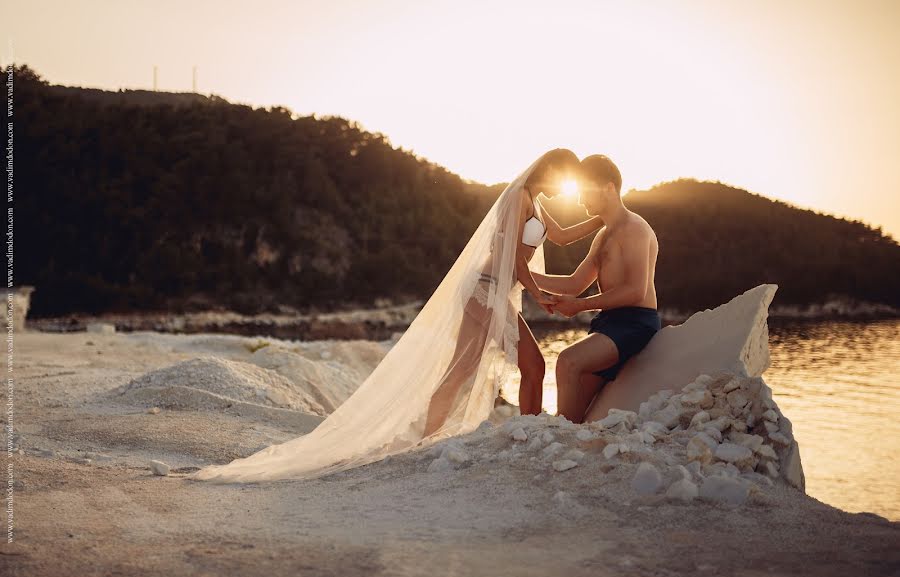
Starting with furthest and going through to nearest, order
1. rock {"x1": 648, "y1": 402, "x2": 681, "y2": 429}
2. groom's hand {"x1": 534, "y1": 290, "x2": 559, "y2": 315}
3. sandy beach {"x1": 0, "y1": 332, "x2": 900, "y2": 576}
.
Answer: groom's hand {"x1": 534, "y1": 290, "x2": 559, "y2": 315} → rock {"x1": 648, "y1": 402, "x2": 681, "y2": 429} → sandy beach {"x1": 0, "y1": 332, "x2": 900, "y2": 576}

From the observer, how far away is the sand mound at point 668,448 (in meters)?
4.01

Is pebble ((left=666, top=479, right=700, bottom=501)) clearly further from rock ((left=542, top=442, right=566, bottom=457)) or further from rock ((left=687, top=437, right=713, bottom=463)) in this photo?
rock ((left=542, top=442, right=566, bottom=457))

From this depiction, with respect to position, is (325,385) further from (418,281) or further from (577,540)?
(418,281)

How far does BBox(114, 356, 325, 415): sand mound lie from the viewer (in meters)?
8.12

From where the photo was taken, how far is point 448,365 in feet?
18.4

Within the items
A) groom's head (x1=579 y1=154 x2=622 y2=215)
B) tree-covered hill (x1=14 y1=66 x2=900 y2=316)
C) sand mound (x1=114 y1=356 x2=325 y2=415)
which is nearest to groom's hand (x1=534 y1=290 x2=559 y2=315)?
groom's head (x1=579 y1=154 x2=622 y2=215)

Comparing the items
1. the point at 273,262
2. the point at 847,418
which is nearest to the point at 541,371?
the point at 847,418

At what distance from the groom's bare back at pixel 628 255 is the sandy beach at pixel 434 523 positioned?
1.40m

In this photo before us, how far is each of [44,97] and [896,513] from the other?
1534 inches

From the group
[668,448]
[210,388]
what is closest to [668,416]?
[668,448]

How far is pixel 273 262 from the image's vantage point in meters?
38.1

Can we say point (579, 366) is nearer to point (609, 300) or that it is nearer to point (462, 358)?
point (609, 300)

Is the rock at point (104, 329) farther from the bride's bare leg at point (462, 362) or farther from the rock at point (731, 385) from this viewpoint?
the rock at point (731, 385)

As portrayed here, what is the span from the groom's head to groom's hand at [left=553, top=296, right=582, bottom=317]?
655 mm
